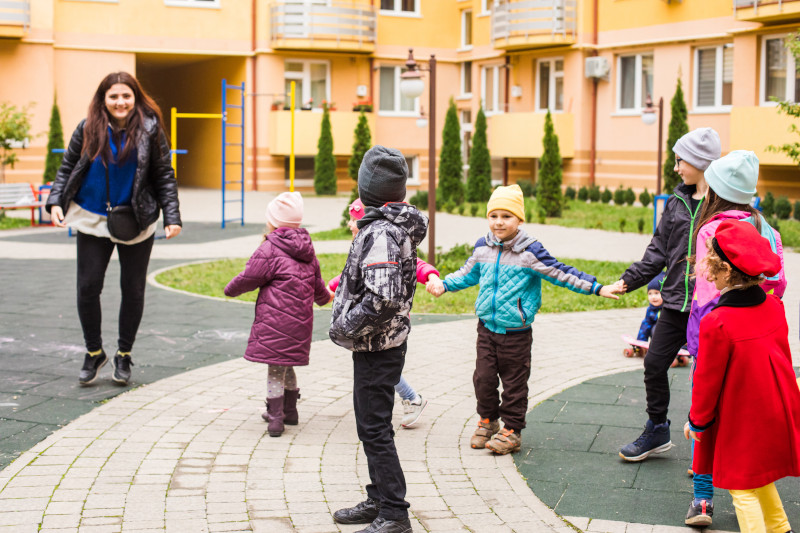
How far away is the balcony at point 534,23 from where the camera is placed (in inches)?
1152

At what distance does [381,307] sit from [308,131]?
92.8 feet

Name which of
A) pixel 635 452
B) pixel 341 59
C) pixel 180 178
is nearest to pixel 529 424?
pixel 635 452

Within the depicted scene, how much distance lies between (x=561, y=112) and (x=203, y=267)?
1889 cm

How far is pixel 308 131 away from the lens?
31.9 meters

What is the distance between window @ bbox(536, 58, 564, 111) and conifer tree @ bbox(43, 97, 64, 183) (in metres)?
Result: 14.4

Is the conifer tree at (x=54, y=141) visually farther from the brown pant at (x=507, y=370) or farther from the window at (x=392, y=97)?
the brown pant at (x=507, y=370)

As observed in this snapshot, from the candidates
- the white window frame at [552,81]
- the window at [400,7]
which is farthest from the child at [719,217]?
the window at [400,7]

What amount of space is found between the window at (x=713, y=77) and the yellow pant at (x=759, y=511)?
24.0 meters

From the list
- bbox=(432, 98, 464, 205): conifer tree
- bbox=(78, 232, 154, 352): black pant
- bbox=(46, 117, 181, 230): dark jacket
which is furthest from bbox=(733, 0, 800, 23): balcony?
bbox=(78, 232, 154, 352): black pant

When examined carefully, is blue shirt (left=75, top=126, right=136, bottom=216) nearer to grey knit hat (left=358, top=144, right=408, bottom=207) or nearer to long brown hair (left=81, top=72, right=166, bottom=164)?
long brown hair (left=81, top=72, right=166, bottom=164)

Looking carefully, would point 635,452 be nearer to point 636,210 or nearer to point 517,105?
point 636,210

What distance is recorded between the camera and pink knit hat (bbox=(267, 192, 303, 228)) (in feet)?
18.8

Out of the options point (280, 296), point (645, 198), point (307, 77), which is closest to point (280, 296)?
point (280, 296)

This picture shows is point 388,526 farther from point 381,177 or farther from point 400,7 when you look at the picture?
point 400,7
